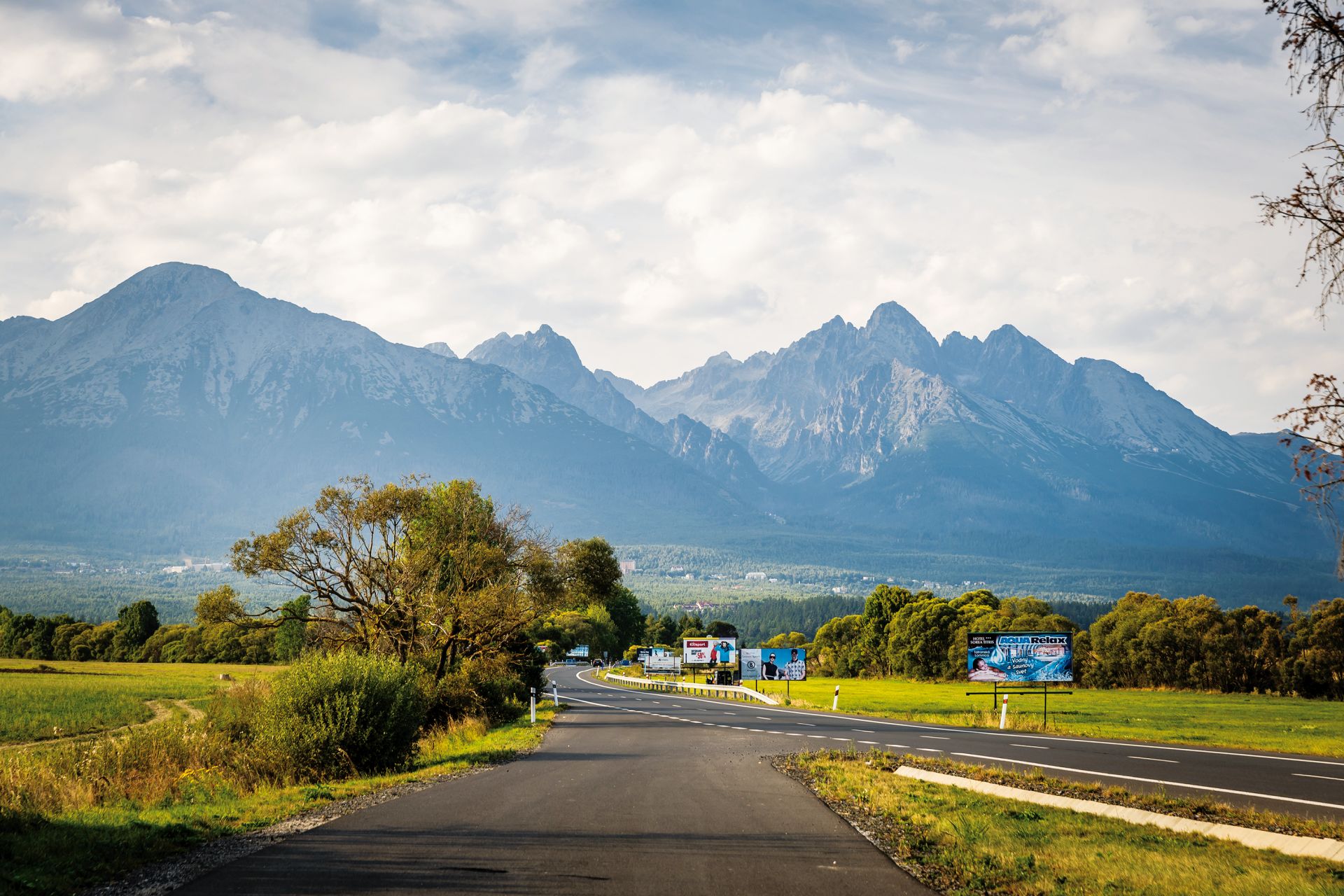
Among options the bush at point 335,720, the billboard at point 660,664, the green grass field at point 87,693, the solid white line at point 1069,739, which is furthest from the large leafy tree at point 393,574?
the billboard at point 660,664

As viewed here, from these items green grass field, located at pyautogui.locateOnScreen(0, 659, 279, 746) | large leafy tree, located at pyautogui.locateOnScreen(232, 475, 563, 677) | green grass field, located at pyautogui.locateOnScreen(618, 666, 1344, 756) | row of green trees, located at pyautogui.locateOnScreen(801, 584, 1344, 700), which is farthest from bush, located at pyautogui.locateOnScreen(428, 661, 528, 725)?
row of green trees, located at pyautogui.locateOnScreen(801, 584, 1344, 700)

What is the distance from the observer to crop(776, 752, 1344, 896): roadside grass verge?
378 inches

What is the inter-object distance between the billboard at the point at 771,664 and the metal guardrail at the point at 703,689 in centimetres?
533

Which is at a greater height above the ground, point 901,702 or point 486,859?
point 486,859

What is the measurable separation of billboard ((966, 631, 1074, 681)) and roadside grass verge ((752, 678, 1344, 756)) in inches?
61.3

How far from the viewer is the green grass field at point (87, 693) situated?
4499cm

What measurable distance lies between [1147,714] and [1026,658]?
20.2 ft

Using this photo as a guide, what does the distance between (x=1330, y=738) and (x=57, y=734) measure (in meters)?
46.1

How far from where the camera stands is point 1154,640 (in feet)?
206

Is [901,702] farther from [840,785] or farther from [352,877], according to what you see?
[352,877]

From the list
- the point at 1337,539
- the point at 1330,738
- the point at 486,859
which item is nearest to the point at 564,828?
the point at 486,859

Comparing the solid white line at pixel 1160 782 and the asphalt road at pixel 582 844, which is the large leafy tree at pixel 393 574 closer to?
the asphalt road at pixel 582 844

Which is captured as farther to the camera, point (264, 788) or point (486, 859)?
point (264, 788)

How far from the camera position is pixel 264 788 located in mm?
17562
